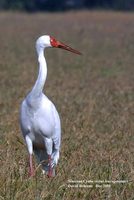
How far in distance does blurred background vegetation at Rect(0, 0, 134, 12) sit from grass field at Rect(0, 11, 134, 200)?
106 ft

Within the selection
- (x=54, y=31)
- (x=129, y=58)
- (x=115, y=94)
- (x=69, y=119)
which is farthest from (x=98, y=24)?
(x=69, y=119)

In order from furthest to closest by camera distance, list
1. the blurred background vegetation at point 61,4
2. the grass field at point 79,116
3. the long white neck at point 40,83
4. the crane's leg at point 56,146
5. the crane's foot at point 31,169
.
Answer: the blurred background vegetation at point 61,4 < the crane's leg at point 56,146 < the long white neck at point 40,83 < the crane's foot at point 31,169 < the grass field at point 79,116

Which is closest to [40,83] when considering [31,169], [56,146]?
[56,146]

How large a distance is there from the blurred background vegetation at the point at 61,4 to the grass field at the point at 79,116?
32.3m

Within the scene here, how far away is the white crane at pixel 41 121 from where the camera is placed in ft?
30.1

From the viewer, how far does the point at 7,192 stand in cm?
777

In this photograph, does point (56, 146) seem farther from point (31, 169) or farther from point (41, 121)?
point (31, 169)

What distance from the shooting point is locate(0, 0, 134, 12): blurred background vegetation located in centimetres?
7231

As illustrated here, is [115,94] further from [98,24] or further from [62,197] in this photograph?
[98,24]

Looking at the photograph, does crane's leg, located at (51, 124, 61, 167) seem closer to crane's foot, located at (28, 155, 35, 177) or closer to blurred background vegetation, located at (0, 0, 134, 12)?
crane's foot, located at (28, 155, 35, 177)

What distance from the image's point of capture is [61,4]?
78062mm

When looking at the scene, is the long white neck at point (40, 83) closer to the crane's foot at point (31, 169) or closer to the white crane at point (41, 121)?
the white crane at point (41, 121)

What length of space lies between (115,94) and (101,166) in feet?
31.1

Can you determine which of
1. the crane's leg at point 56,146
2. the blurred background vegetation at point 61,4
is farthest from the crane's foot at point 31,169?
the blurred background vegetation at point 61,4
